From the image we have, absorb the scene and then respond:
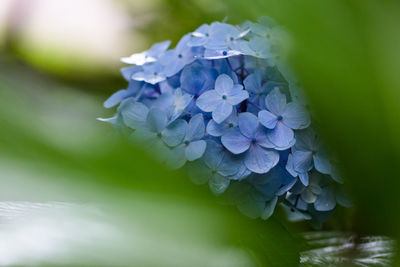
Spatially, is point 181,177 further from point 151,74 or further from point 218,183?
point 151,74

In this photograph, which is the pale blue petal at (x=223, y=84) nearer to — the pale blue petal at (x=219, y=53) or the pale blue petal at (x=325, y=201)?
the pale blue petal at (x=219, y=53)

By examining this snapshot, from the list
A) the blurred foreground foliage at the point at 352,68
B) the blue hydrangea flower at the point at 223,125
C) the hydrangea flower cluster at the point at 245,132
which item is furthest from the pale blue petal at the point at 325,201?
the blurred foreground foliage at the point at 352,68

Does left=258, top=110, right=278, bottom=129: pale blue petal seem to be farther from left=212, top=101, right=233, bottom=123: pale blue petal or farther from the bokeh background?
the bokeh background

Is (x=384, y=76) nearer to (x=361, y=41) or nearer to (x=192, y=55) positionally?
(x=361, y=41)

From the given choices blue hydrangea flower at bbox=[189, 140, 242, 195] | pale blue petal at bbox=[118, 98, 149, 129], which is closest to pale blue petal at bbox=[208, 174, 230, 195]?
blue hydrangea flower at bbox=[189, 140, 242, 195]

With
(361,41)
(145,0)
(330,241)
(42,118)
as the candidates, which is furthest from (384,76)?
(145,0)

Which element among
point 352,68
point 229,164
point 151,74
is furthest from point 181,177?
point 151,74

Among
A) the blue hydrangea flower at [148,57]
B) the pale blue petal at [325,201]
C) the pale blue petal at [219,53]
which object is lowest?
the pale blue petal at [325,201]
